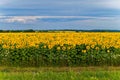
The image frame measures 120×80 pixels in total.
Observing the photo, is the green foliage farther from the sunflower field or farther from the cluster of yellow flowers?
the cluster of yellow flowers

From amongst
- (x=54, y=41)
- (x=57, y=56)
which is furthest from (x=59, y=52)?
(x=54, y=41)

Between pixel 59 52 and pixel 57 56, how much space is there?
40 centimetres

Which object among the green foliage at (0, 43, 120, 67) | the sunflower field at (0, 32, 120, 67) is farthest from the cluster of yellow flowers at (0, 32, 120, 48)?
the green foliage at (0, 43, 120, 67)

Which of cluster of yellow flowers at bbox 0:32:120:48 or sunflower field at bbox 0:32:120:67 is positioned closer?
sunflower field at bbox 0:32:120:67

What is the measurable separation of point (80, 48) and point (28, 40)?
340cm

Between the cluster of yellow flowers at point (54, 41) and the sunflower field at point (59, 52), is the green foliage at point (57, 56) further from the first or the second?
the cluster of yellow flowers at point (54, 41)

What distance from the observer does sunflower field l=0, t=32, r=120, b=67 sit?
2002 cm

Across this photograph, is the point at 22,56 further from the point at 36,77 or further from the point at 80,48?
the point at 36,77

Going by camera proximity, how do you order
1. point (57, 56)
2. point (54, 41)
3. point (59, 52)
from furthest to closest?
point (54, 41)
point (59, 52)
point (57, 56)

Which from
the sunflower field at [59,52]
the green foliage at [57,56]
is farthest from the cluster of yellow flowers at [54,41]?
the green foliage at [57,56]

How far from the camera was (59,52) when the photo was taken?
2045 centimetres

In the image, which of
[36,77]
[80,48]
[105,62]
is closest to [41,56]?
[80,48]

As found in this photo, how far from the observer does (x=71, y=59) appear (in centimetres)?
2014

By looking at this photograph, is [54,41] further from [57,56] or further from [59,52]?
[57,56]
